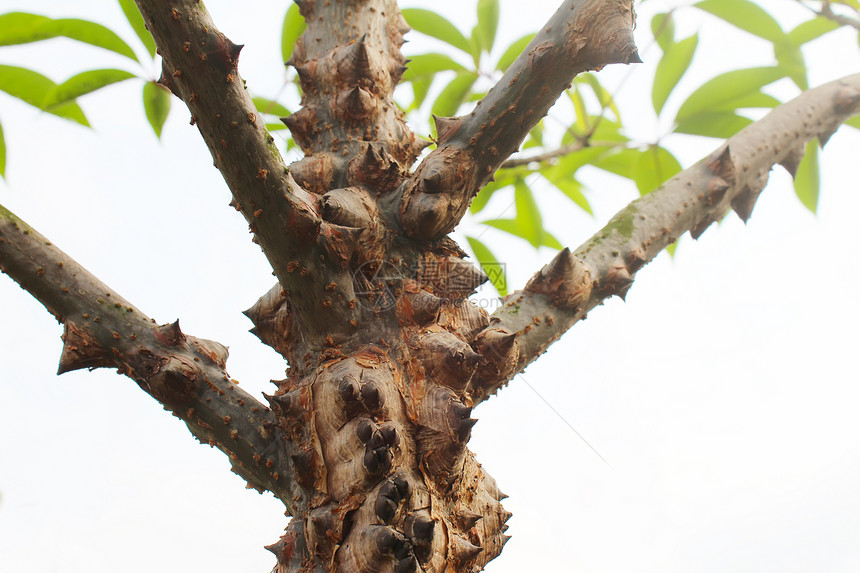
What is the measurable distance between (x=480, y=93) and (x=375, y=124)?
57 centimetres

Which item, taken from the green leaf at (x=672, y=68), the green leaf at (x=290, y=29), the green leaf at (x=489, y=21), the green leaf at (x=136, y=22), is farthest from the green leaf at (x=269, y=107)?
the green leaf at (x=672, y=68)

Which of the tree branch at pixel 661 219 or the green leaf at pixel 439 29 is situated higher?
the green leaf at pixel 439 29

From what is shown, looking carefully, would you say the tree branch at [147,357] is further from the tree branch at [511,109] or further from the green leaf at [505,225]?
the green leaf at [505,225]

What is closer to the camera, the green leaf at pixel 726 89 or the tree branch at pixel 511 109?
the tree branch at pixel 511 109

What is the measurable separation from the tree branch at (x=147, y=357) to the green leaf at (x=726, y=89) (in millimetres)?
1134

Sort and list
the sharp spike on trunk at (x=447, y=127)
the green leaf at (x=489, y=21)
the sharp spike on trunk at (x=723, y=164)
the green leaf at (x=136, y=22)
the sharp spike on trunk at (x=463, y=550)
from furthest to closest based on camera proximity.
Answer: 1. the green leaf at (x=489, y=21)
2. the green leaf at (x=136, y=22)
3. the sharp spike on trunk at (x=723, y=164)
4. the sharp spike on trunk at (x=447, y=127)
5. the sharp spike on trunk at (x=463, y=550)

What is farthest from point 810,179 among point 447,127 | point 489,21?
point 447,127

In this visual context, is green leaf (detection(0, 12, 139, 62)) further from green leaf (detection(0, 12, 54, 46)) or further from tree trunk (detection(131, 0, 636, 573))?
tree trunk (detection(131, 0, 636, 573))

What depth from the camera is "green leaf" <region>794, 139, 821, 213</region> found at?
1.53 m

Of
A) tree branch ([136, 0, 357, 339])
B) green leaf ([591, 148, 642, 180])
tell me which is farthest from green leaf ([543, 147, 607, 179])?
tree branch ([136, 0, 357, 339])

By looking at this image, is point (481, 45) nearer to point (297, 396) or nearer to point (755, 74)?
point (755, 74)

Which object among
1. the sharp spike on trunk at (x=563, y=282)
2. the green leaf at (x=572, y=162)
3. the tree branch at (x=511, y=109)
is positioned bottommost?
the sharp spike on trunk at (x=563, y=282)

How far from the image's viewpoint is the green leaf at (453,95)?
1496 mm

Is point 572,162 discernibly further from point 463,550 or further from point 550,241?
point 463,550
